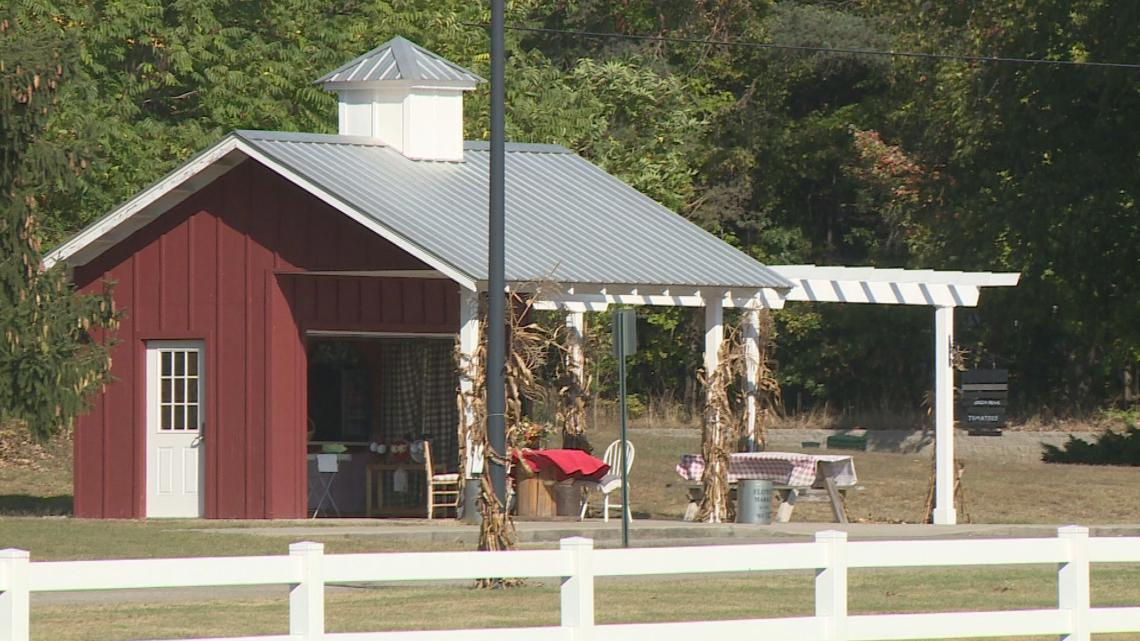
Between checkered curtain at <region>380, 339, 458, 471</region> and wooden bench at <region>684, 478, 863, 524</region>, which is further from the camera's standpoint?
checkered curtain at <region>380, 339, 458, 471</region>

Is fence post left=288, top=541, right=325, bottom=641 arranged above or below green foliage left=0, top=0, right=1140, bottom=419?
below

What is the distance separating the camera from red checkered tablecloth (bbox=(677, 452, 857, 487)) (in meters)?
24.4

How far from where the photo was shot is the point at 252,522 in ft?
78.1

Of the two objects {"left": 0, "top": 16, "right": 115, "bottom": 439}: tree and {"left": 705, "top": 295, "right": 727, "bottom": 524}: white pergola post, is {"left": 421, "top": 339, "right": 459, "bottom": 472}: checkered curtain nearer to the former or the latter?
{"left": 705, "top": 295, "right": 727, "bottom": 524}: white pergola post

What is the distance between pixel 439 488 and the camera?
27.7 meters

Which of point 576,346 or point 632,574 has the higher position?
point 576,346

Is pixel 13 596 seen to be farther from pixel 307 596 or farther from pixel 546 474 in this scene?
pixel 546 474

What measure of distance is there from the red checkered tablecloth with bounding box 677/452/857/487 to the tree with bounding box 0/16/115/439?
6.88 m

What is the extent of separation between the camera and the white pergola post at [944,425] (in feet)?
82.6

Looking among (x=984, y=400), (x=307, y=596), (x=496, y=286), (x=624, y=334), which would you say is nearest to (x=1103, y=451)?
(x=984, y=400)

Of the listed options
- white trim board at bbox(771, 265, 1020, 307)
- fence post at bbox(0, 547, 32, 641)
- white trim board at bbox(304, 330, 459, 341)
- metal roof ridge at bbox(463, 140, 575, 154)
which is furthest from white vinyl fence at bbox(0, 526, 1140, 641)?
metal roof ridge at bbox(463, 140, 575, 154)

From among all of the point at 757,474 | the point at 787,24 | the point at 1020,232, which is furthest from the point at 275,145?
the point at 787,24

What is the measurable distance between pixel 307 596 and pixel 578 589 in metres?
1.46

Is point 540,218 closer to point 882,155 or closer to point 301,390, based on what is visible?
point 301,390
